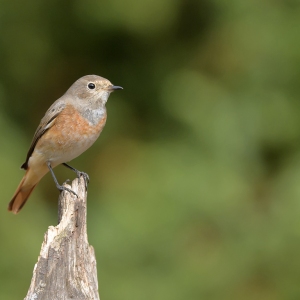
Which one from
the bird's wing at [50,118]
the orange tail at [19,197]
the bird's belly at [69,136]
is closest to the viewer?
the bird's belly at [69,136]

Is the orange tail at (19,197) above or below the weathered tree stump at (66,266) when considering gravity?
below

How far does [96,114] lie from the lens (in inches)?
220

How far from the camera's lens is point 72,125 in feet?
18.0

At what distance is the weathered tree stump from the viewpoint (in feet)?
12.8

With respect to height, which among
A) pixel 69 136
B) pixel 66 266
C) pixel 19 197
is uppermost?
pixel 69 136

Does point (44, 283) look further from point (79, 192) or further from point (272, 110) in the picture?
point (272, 110)

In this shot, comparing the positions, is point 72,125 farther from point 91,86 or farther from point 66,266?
point 66,266

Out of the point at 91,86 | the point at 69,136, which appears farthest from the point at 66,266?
the point at 91,86

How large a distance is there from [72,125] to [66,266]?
5.65 ft

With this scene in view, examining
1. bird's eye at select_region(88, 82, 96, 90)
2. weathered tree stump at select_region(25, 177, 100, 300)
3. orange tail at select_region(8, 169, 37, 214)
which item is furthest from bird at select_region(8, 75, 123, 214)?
weathered tree stump at select_region(25, 177, 100, 300)

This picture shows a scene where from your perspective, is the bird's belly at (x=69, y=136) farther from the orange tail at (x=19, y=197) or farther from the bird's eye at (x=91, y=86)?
the orange tail at (x=19, y=197)

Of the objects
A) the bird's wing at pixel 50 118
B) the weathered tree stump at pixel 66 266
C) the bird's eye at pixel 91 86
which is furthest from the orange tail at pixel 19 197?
the weathered tree stump at pixel 66 266

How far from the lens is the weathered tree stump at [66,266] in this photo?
3.92 m

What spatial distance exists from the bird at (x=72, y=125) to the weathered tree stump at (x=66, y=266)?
130 centimetres
